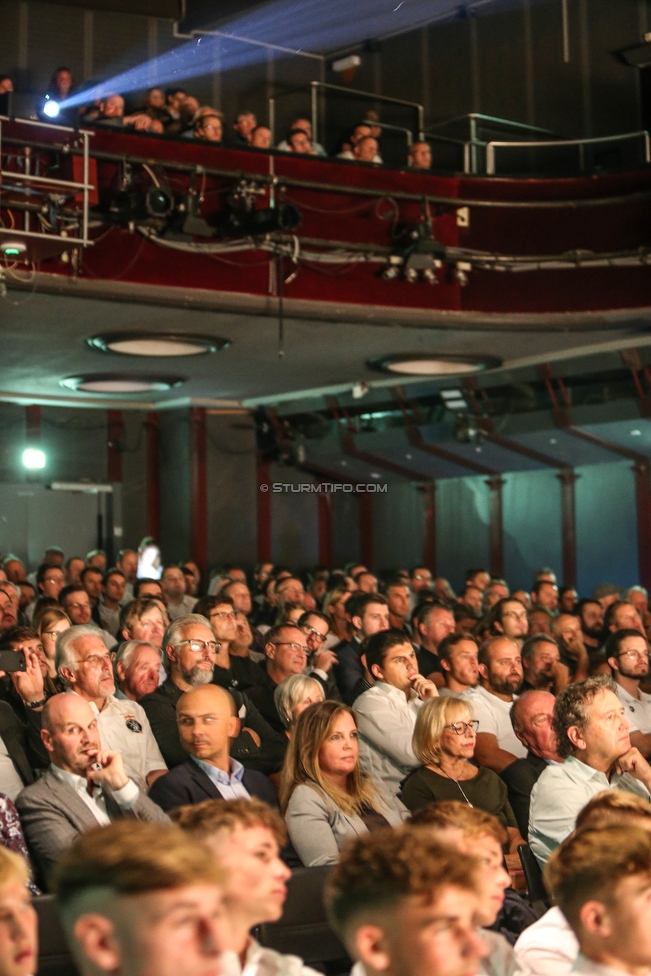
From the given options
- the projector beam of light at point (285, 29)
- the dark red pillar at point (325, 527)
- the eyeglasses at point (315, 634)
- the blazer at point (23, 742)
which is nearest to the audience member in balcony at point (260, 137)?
the projector beam of light at point (285, 29)

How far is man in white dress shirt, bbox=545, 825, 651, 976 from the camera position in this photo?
158 cm

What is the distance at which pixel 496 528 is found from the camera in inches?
404

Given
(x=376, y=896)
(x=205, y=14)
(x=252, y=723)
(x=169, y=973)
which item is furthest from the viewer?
(x=205, y=14)

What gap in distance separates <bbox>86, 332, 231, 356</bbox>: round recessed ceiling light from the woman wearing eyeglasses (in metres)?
4.60

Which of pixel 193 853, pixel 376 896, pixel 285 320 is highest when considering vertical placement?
pixel 285 320

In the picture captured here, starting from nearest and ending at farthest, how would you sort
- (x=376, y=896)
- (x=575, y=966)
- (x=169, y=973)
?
(x=169, y=973), (x=376, y=896), (x=575, y=966)

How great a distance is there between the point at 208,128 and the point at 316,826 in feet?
15.8

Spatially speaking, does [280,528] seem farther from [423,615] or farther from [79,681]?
[79,681]

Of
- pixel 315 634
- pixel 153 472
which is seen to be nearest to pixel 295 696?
pixel 315 634

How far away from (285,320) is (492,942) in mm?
5167

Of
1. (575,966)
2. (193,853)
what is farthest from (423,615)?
(193,853)

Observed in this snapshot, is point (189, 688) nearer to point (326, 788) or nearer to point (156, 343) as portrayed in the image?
point (326, 788)

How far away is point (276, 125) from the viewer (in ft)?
30.7

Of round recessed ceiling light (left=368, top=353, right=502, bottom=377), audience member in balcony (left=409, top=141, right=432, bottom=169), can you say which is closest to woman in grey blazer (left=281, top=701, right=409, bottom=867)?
audience member in balcony (left=409, top=141, right=432, bottom=169)
